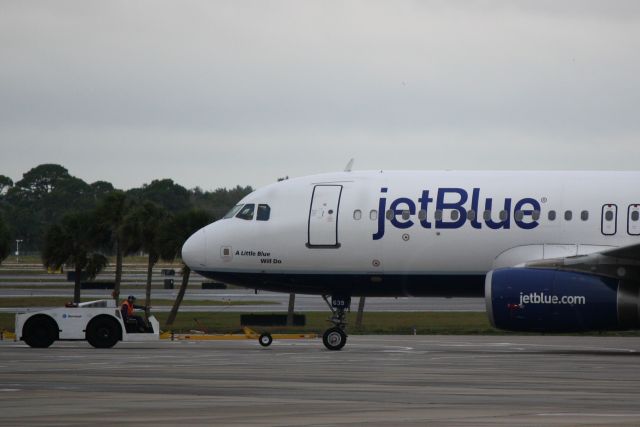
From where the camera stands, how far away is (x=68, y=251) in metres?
71.7

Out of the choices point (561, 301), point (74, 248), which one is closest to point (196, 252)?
point (561, 301)

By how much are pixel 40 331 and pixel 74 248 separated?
3559 centimetres

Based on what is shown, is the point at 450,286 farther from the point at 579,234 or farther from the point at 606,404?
the point at 606,404

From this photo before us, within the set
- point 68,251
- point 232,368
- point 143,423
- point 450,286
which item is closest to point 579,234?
point 450,286

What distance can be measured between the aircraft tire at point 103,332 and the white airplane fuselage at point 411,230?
2.63 meters

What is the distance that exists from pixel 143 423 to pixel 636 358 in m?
17.3

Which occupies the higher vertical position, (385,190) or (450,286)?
(385,190)

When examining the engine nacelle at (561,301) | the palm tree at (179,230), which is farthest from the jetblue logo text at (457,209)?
the palm tree at (179,230)

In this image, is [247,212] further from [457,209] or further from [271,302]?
[271,302]

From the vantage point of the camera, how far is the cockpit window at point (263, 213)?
35.9m

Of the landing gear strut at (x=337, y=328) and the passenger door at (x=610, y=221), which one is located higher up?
the passenger door at (x=610, y=221)

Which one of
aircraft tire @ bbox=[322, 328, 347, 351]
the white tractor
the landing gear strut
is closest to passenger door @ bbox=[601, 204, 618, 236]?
the landing gear strut

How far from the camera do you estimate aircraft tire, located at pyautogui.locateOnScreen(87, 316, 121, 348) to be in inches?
1427

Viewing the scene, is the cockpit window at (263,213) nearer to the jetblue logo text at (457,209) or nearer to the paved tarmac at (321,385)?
the jetblue logo text at (457,209)
